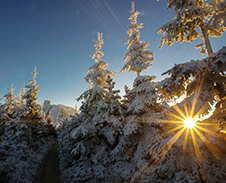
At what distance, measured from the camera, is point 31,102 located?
19.1 meters

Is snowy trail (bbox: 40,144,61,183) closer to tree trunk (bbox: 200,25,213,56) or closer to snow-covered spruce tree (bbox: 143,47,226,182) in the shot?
snow-covered spruce tree (bbox: 143,47,226,182)

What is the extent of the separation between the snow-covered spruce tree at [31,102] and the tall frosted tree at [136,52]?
55.7 ft

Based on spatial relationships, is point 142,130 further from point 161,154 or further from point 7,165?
point 7,165

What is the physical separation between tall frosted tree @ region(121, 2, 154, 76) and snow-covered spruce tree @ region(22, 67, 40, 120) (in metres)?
17.0

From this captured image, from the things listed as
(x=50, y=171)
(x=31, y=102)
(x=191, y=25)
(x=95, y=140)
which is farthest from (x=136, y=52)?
(x=31, y=102)

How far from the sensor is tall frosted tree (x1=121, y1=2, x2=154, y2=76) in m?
11.2

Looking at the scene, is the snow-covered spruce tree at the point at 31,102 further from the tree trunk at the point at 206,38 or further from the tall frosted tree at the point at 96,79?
the tree trunk at the point at 206,38

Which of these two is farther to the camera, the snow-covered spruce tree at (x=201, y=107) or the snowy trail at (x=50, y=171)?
the snowy trail at (x=50, y=171)

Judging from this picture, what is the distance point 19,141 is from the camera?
1570 centimetres

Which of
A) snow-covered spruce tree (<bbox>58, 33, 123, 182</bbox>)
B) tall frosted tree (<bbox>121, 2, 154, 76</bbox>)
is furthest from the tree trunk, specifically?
snow-covered spruce tree (<bbox>58, 33, 123, 182</bbox>)

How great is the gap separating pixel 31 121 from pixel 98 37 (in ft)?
58.1

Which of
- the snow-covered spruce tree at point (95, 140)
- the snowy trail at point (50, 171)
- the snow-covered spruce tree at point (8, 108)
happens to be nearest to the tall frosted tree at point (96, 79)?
the snow-covered spruce tree at point (95, 140)

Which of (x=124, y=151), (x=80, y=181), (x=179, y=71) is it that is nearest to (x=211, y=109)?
(x=179, y=71)

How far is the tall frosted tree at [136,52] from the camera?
11249 millimetres
